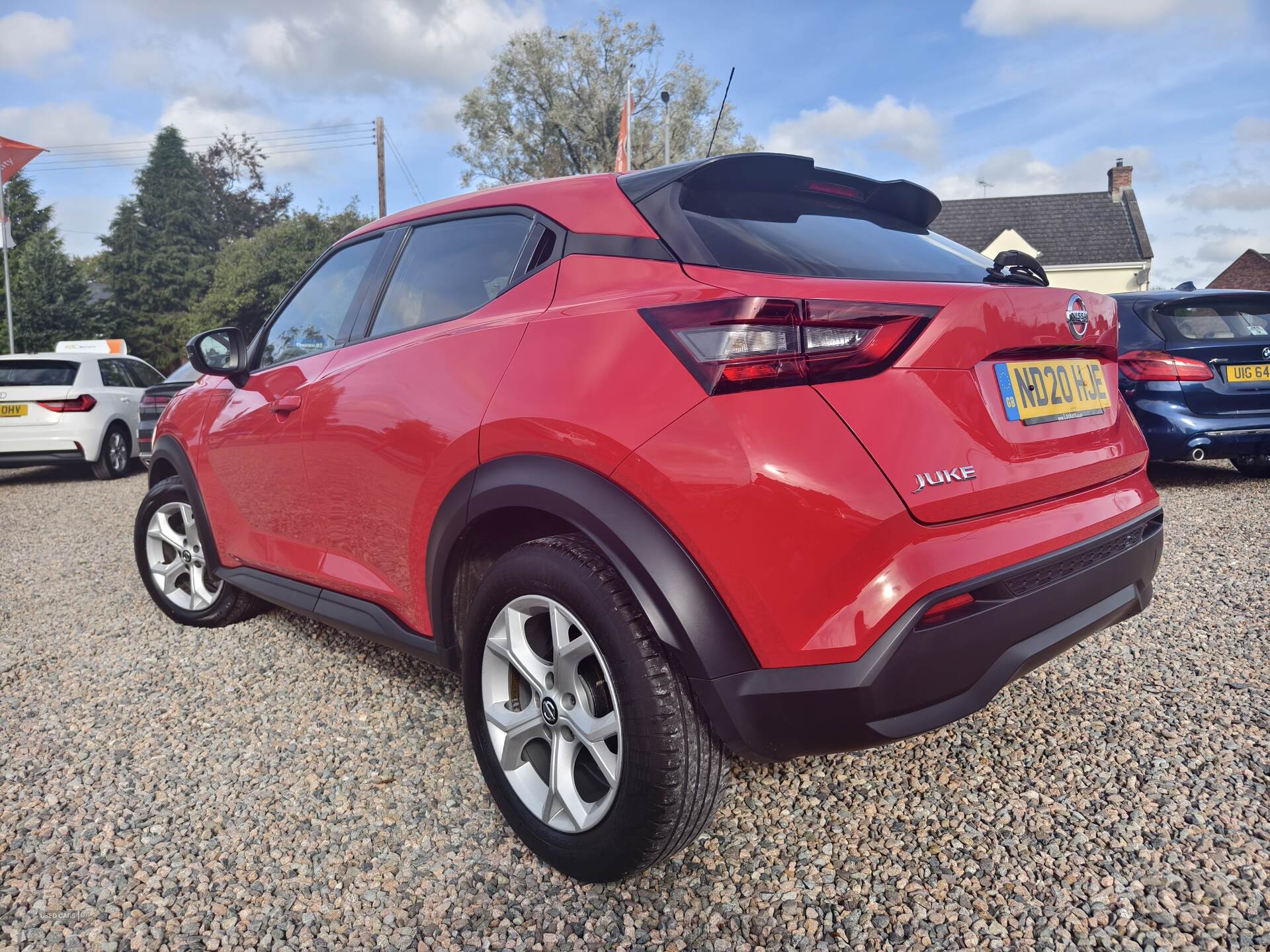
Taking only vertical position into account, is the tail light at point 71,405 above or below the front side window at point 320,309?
below

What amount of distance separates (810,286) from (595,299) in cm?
50

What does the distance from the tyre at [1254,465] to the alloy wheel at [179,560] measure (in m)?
7.86

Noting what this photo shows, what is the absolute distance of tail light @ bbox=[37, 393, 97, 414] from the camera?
982 cm

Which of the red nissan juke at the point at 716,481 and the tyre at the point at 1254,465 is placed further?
the tyre at the point at 1254,465

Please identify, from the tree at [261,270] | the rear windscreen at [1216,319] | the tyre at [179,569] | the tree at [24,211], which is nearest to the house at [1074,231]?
the tree at [261,270]

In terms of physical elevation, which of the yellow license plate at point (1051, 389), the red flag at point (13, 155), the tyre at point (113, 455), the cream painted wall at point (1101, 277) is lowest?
the tyre at point (113, 455)

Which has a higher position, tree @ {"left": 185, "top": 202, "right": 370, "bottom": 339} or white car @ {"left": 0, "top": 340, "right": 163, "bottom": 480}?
tree @ {"left": 185, "top": 202, "right": 370, "bottom": 339}

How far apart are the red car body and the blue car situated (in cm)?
456

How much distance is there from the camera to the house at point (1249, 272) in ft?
148

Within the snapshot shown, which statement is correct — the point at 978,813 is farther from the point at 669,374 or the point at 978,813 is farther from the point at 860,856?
the point at 669,374

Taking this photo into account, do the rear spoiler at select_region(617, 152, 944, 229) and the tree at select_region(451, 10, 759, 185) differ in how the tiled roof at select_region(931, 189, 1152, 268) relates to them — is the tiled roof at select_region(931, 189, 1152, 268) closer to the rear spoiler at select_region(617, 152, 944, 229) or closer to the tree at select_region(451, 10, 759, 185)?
the tree at select_region(451, 10, 759, 185)

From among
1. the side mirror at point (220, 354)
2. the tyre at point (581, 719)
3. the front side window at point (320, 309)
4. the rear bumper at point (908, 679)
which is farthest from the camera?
the side mirror at point (220, 354)

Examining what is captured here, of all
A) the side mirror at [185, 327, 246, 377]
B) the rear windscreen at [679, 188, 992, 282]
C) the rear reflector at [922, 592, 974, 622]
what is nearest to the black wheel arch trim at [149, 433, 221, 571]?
the side mirror at [185, 327, 246, 377]

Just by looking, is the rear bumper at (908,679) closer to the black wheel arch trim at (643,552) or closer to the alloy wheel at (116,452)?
the black wheel arch trim at (643,552)
